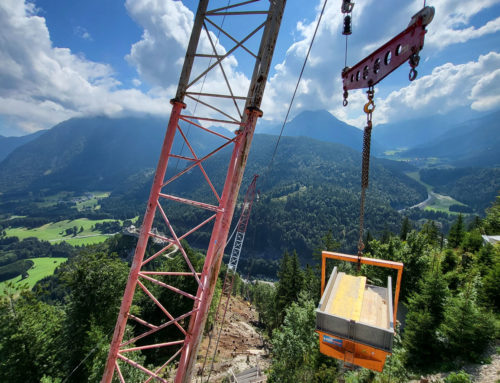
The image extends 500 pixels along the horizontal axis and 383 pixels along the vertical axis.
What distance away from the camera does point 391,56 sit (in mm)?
4980

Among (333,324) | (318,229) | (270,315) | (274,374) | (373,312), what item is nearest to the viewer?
(333,324)

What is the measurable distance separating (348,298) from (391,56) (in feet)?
19.9

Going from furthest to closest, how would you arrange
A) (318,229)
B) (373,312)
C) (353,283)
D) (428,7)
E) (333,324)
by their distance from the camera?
(318,229), (353,283), (373,312), (333,324), (428,7)

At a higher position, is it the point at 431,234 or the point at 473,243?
the point at 473,243

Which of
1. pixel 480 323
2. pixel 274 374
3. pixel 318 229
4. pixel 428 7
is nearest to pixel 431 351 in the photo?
pixel 480 323

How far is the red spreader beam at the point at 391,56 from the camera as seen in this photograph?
4.36 m

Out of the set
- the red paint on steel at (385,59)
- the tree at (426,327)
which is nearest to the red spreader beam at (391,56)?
the red paint on steel at (385,59)

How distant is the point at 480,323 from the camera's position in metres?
11.9

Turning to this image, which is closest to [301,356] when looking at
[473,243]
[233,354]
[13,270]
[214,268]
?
[214,268]

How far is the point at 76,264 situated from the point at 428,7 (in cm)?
2288

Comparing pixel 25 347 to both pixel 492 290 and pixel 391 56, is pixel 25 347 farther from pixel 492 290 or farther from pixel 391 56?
pixel 492 290

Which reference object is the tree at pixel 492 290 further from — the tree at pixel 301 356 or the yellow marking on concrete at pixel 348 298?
the yellow marking on concrete at pixel 348 298

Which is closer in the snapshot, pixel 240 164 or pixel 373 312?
pixel 373 312

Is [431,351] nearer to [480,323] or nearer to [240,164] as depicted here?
[480,323]
